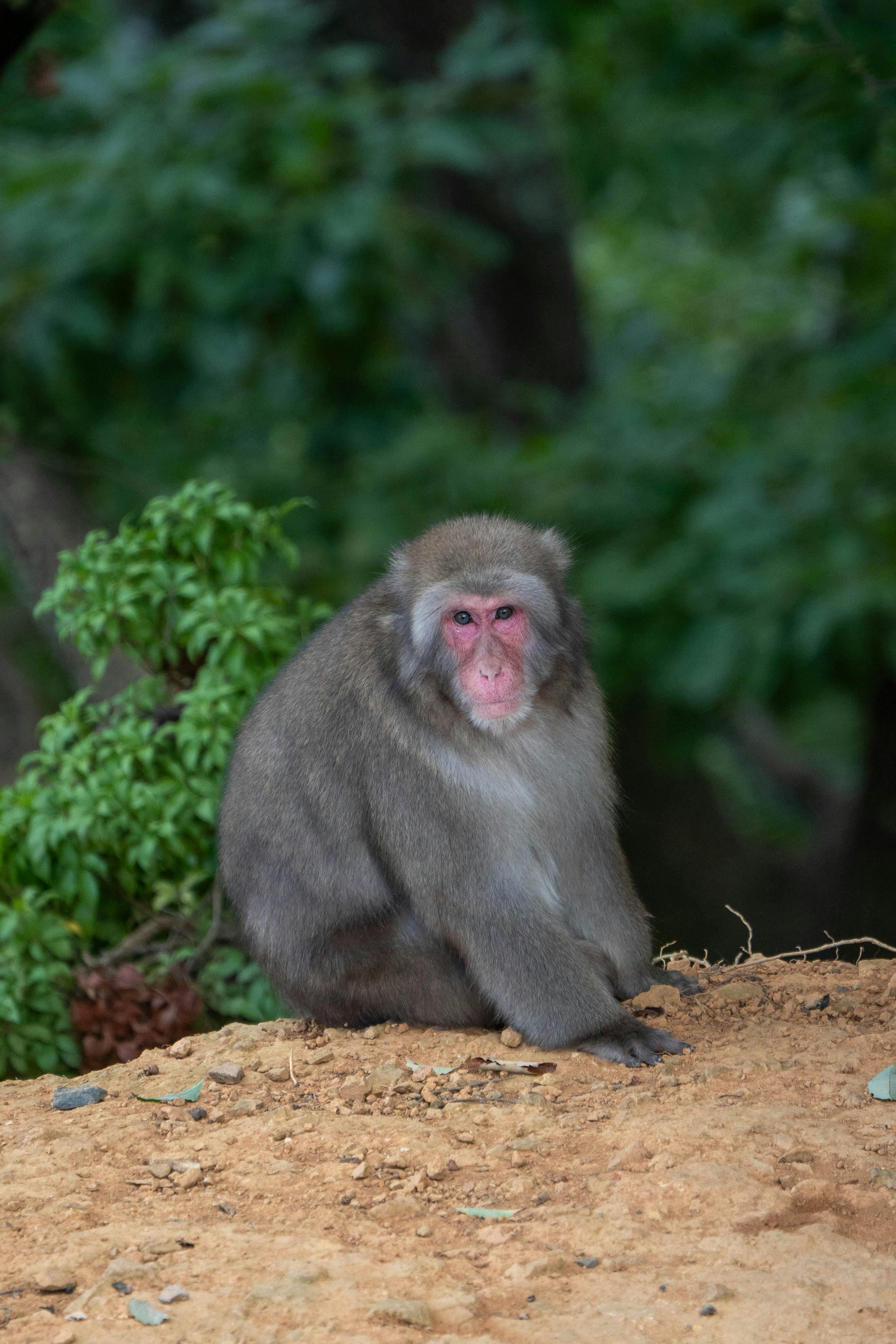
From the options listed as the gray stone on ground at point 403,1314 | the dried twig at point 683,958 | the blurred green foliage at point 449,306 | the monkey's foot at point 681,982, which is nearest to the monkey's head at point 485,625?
the monkey's foot at point 681,982

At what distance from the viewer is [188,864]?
5.19 metres

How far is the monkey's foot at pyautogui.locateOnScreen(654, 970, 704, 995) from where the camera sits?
14.3 feet

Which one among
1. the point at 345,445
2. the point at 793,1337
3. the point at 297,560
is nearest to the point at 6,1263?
the point at 793,1337

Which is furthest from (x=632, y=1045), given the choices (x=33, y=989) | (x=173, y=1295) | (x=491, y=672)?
(x=33, y=989)

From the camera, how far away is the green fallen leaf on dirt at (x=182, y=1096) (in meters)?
3.66

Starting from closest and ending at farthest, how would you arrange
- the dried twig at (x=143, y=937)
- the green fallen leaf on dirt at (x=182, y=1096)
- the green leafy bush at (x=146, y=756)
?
the green fallen leaf on dirt at (x=182, y=1096) < the green leafy bush at (x=146, y=756) < the dried twig at (x=143, y=937)

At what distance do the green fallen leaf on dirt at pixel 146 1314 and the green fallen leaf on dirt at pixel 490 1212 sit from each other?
69cm

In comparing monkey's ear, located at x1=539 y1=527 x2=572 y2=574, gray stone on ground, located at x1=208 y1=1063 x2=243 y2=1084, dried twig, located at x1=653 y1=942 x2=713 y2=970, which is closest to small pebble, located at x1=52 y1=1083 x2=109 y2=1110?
gray stone on ground, located at x1=208 y1=1063 x2=243 y2=1084

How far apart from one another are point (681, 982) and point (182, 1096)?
1547 millimetres

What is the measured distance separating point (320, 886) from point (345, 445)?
4.12 meters

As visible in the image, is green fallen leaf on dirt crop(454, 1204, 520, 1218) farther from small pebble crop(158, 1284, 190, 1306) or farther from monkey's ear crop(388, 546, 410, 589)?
monkey's ear crop(388, 546, 410, 589)

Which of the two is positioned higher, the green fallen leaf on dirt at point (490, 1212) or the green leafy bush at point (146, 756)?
the green leafy bush at point (146, 756)

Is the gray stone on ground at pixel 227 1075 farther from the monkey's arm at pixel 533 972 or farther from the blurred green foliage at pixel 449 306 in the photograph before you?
the blurred green foliage at pixel 449 306

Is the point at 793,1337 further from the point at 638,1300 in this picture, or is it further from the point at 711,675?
the point at 711,675
